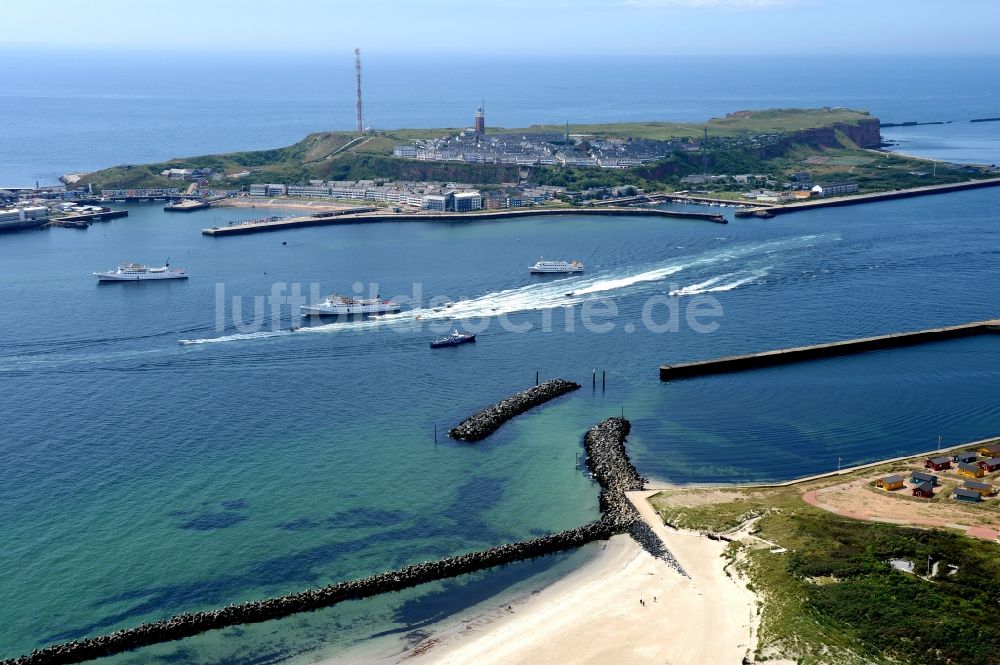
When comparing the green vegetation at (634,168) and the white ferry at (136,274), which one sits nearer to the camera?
the white ferry at (136,274)

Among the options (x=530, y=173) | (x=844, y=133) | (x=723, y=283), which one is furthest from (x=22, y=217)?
(x=844, y=133)

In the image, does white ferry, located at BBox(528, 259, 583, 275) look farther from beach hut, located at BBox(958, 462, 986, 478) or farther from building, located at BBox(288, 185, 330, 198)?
building, located at BBox(288, 185, 330, 198)

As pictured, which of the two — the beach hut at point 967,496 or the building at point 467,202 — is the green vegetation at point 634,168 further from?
the beach hut at point 967,496

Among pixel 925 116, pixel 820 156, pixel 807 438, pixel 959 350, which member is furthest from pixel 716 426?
pixel 925 116

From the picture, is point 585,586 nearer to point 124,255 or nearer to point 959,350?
point 959,350

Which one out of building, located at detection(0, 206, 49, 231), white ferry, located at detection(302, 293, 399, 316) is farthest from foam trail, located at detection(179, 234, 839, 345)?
building, located at detection(0, 206, 49, 231)

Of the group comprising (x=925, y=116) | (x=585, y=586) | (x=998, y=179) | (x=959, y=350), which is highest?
(x=925, y=116)

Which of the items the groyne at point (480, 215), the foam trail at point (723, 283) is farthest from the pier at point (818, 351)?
the groyne at point (480, 215)
